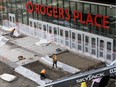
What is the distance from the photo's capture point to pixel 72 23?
35.4 metres

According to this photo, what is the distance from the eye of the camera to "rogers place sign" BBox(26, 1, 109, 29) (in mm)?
31938

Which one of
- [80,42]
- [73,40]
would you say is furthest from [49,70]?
[73,40]

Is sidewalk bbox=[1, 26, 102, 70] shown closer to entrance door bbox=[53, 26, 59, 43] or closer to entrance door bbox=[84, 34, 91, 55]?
entrance door bbox=[53, 26, 59, 43]

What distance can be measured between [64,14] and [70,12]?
1.01m

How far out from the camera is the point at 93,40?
32.8m

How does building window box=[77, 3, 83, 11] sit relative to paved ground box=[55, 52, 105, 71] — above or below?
above

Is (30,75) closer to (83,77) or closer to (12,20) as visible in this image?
(83,77)

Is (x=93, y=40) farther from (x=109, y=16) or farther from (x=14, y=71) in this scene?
(x=14, y=71)

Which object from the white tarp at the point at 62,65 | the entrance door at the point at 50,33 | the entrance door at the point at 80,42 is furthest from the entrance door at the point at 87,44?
the entrance door at the point at 50,33

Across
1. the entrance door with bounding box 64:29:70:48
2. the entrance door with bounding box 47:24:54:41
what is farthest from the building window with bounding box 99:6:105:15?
the entrance door with bounding box 47:24:54:41

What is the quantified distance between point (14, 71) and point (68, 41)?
779cm

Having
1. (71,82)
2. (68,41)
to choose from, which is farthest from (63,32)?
(71,82)

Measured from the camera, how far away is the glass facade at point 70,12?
3136 cm

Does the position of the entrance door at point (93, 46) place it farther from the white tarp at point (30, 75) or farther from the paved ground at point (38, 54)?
the white tarp at point (30, 75)
